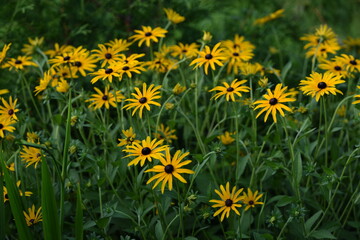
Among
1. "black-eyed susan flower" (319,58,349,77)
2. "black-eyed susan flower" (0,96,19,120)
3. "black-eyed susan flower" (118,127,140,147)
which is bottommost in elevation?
"black-eyed susan flower" (118,127,140,147)

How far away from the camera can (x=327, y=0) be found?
3955mm

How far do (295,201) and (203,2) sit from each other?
1532 mm

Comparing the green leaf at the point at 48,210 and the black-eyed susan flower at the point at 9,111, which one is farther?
the black-eyed susan flower at the point at 9,111

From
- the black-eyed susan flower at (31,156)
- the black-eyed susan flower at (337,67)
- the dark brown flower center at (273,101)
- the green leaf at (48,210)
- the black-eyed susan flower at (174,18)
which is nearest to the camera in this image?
the green leaf at (48,210)

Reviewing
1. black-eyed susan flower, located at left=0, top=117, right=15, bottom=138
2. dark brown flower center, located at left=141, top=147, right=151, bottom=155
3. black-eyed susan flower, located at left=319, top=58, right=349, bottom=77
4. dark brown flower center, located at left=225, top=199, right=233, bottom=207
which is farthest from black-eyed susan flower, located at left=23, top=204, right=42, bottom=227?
black-eyed susan flower, located at left=319, top=58, right=349, bottom=77

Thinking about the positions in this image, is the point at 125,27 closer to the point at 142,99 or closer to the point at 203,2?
the point at 203,2

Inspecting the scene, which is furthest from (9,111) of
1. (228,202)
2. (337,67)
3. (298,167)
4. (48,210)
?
(337,67)

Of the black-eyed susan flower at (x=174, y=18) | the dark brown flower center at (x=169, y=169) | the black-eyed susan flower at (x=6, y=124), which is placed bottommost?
the dark brown flower center at (x=169, y=169)

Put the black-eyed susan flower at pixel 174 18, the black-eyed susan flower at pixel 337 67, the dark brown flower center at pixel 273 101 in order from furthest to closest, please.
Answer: the black-eyed susan flower at pixel 174 18 < the black-eyed susan flower at pixel 337 67 < the dark brown flower center at pixel 273 101

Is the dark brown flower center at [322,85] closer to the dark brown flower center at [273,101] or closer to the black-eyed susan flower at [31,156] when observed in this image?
the dark brown flower center at [273,101]

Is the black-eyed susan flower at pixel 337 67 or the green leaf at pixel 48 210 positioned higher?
the black-eyed susan flower at pixel 337 67

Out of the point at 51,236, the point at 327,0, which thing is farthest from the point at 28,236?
the point at 327,0

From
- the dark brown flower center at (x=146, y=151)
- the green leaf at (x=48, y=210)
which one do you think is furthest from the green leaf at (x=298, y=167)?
the green leaf at (x=48, y=210)

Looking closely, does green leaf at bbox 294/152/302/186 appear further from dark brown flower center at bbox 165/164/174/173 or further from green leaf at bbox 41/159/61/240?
green leaf at bbox 41/159/61/240
